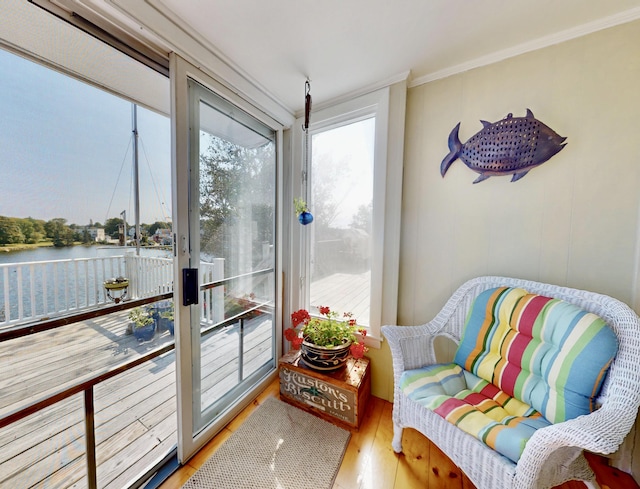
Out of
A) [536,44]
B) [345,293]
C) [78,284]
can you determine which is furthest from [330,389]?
[536,44]

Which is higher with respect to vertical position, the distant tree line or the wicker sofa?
the distant tree line

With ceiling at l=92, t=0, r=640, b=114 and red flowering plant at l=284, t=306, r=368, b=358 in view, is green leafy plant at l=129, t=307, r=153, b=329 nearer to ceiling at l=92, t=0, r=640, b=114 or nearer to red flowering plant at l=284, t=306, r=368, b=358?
red flowering plant at l=284, t=306, r=368, b=358

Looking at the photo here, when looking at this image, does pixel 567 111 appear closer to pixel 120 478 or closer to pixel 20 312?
pixel 20 312

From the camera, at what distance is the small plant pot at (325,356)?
1542 mm

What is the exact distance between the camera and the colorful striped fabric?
92cm

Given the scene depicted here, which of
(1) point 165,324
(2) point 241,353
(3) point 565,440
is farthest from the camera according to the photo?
(2) point 241,353

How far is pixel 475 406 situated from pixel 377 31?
1.93 metres

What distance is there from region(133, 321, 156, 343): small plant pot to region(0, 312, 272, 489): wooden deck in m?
0.03

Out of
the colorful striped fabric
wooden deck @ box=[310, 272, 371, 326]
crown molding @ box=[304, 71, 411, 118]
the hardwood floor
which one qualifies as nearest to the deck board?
the hardwood floor

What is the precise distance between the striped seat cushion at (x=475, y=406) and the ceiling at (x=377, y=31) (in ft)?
6.06

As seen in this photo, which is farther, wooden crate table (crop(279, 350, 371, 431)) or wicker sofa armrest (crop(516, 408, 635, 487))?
wooden crate table (crop(279, 350, 371, 431))

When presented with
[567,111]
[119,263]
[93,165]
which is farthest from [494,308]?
[93,165]

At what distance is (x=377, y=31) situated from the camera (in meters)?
1.20

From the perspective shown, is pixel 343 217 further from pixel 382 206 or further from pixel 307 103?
pixel 307 103
